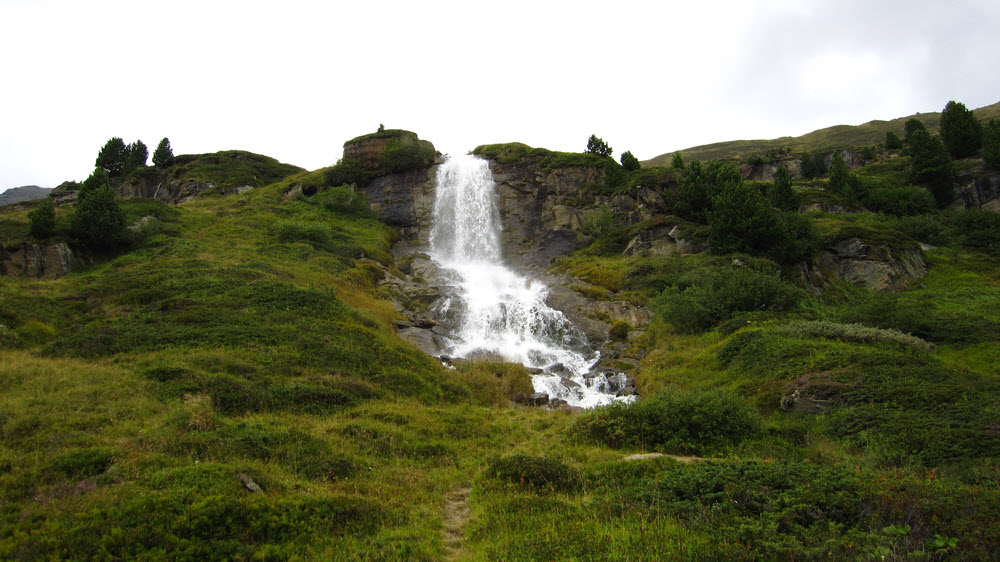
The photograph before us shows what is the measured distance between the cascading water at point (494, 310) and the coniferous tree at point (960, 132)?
157ft

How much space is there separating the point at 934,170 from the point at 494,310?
46.7 meters

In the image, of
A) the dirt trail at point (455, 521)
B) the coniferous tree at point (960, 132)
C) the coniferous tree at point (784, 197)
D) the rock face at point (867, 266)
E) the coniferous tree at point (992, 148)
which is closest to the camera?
the dirt trail at point (455, 521)

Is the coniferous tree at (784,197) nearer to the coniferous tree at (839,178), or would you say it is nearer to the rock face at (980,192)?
the coniferous tree at (839,178)

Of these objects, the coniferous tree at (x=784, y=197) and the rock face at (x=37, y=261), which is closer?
the rock face at (x=37, y=261)

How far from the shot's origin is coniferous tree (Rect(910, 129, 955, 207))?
1897 inches

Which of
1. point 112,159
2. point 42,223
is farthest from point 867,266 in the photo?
point 112,159

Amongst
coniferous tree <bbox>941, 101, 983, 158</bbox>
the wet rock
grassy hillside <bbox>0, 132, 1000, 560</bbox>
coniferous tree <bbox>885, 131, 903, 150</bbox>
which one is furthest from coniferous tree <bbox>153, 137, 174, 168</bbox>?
coniferous tree <bbox>885, 131, 903, 150</bbox>

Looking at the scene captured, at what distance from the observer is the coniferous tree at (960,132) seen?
5141 centimetres

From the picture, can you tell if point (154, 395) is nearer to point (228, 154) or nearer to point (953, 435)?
point (953, 435)

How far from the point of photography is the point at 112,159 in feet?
222

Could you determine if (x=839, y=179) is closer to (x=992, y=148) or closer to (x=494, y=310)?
(x=992, y=148)

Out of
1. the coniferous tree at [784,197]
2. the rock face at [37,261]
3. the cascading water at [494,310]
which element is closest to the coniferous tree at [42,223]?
the rock face at [37,261]

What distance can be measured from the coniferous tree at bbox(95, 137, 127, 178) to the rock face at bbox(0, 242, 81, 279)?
46.6 metres

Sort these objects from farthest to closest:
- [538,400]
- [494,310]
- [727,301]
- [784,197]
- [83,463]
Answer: [784,197], [494,310], [727,301], [538,400], [83,463]
